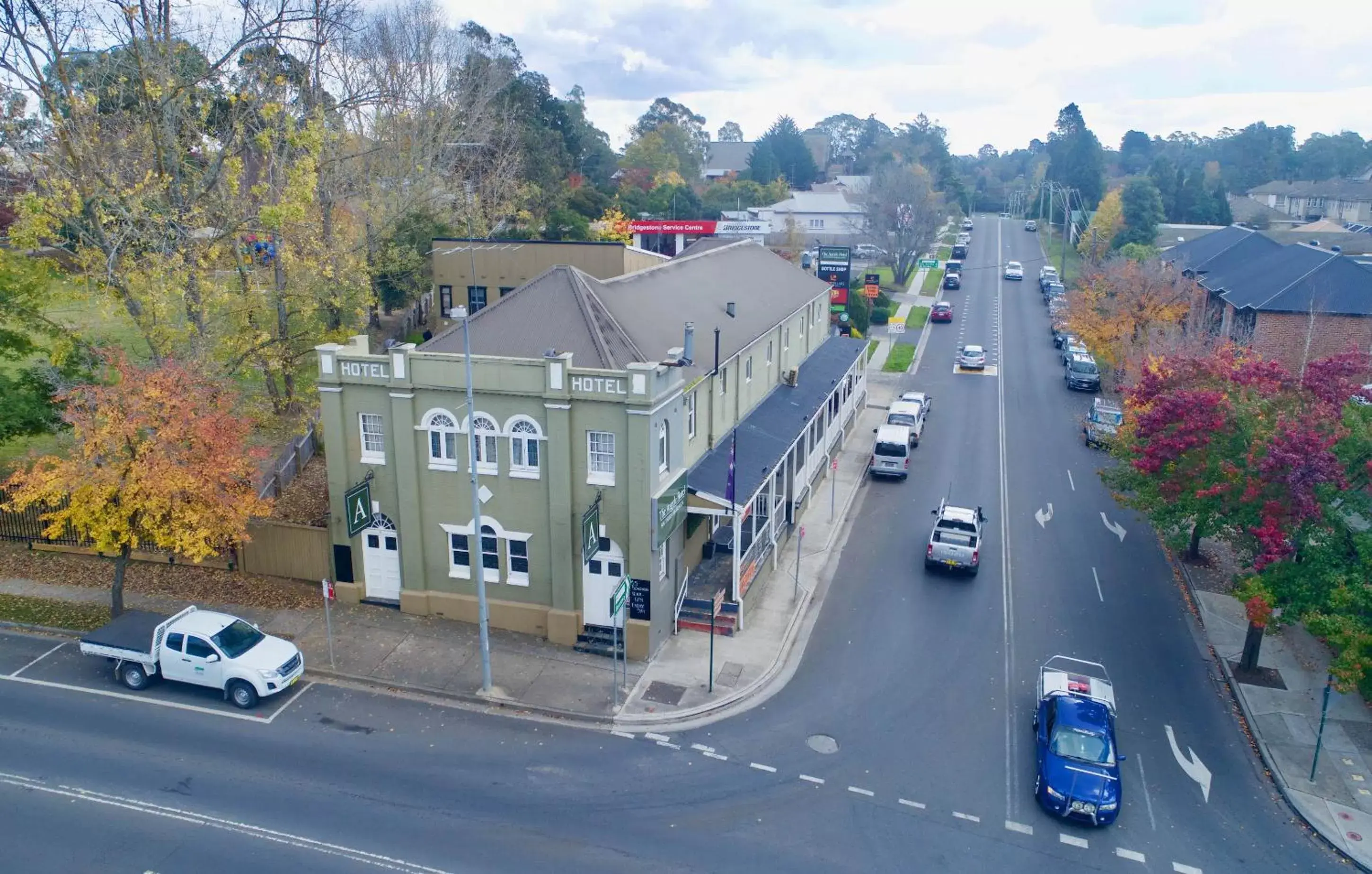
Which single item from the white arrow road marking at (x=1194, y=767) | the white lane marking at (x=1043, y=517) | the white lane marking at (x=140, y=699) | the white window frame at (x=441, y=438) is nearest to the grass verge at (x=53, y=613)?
the white lane marking at (x=140, y=699)

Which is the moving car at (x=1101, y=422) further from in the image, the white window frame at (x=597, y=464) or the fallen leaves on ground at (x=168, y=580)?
the fallen leaves on ground at (x=168, y=580)

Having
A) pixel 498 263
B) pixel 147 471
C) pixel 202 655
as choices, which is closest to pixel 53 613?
pixel 147 471

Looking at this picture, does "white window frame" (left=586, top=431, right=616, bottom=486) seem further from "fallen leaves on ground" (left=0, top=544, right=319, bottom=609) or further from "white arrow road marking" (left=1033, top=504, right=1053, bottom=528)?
"white arrow road marking" (left=1033, top=504, right=1053, bottom=528)

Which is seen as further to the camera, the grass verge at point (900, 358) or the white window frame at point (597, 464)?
the grass verge at point (900, 358)

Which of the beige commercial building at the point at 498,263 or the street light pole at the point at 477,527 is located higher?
the beige commercial building at the point at 498,263

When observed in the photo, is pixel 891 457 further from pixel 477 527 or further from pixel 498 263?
pixel 498 263

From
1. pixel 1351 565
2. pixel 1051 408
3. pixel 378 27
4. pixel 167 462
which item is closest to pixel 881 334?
pixel 1051 408

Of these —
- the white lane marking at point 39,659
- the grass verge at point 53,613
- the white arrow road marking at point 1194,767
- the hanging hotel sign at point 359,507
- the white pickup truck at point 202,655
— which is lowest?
the white arrow road marking at point 1194,767
